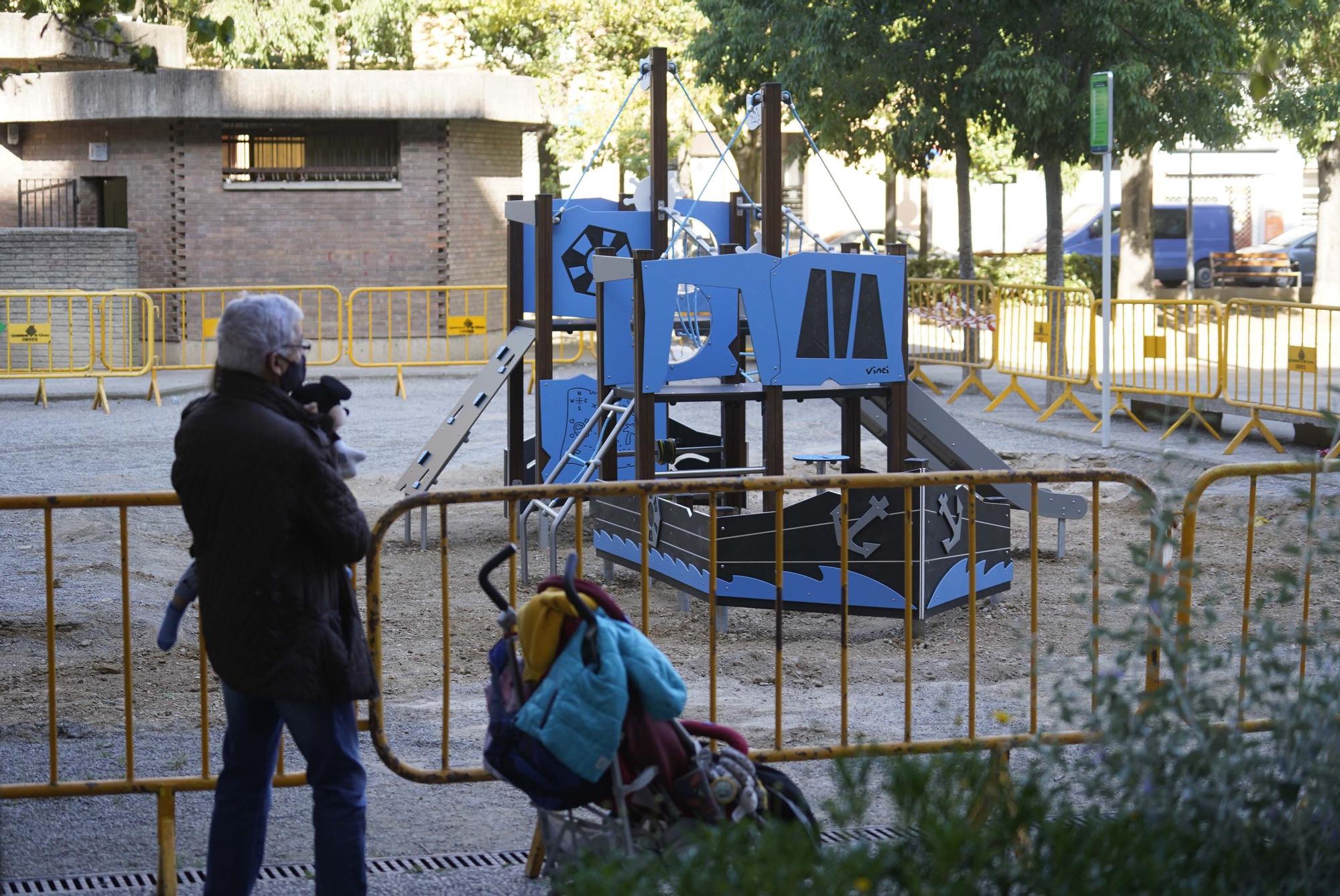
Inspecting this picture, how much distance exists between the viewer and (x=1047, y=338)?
16406mm

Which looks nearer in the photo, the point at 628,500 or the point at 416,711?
the point at 416,711

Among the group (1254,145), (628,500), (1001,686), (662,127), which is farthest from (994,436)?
(1254,145)

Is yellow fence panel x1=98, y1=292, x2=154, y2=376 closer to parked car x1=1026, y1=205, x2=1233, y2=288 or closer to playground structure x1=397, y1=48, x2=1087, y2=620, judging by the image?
playground structure x1=397, y1=48, x2=1087, y2=620

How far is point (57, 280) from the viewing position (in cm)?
2123

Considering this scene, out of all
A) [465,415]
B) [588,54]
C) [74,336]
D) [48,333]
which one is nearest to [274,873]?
[465,415]

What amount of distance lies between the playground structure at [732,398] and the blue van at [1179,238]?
29173mm

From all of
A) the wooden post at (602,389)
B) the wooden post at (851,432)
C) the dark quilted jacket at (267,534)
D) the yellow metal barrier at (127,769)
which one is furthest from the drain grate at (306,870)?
the wooden post at (851,432)

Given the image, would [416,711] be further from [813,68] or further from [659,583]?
[813,68]

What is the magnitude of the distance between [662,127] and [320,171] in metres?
13.1

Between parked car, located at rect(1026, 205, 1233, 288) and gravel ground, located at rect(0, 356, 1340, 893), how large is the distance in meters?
25.7

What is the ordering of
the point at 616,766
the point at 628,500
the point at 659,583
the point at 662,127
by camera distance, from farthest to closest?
the point at 662,127 → the point at 659,583 → the point at 628,500 → the point at 616,766

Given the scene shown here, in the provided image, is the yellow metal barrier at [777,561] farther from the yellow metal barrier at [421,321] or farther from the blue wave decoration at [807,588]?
the yellow metal barrier at [421,321]

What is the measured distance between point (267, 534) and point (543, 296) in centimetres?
648

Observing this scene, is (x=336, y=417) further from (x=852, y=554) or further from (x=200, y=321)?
(x=200, y=321)
